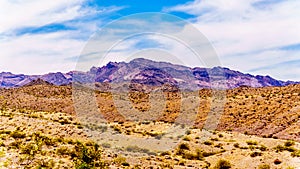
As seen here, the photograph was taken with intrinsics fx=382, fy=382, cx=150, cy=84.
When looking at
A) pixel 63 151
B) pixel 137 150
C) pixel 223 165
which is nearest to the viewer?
pixel 63 151

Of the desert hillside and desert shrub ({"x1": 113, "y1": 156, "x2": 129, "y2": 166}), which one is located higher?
the desert hillside

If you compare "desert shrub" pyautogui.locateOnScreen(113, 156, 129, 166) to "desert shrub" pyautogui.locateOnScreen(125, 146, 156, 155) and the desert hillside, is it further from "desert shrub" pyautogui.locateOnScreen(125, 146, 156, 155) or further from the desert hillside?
the desert hillside

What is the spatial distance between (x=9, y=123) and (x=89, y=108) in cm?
3671

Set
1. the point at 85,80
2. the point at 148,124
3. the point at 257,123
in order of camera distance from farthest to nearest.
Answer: the point at 85,80 < the point at 257,123 < the point at 148,124

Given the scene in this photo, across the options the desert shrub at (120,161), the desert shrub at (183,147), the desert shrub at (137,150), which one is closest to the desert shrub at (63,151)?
the desert shrub at (120,161)

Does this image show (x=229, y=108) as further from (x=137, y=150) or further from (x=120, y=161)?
(x=120, y=161)

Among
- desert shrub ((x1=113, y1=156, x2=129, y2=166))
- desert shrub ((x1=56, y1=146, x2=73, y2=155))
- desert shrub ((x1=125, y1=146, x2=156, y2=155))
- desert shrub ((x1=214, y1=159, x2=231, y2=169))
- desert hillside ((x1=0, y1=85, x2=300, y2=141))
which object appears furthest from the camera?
desert hillside ((x1=0, y1=85, x2=300, y2=141))

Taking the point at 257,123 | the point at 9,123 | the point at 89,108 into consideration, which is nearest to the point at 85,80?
the point at 89,108

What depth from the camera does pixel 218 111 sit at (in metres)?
83.2

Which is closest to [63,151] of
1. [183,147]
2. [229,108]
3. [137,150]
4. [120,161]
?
[120,161]

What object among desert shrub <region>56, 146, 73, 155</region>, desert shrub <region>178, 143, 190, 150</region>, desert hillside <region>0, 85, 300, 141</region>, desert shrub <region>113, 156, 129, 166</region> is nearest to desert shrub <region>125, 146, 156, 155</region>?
desert shrub <region>178, 143, 190, 150</region>

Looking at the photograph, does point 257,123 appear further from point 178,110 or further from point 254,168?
point 254,168

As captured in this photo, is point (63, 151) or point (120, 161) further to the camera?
point (120, 161)

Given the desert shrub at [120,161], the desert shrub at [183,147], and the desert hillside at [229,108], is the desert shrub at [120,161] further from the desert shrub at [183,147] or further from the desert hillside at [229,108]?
the desert hillside at [229,108]
